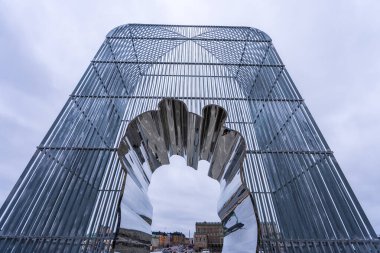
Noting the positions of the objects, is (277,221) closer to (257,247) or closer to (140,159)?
(257,247)

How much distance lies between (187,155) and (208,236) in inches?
2390

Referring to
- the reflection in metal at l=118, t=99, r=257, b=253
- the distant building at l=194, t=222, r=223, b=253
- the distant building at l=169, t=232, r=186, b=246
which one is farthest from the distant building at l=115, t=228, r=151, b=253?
the distant building at l=169, t=232, r=186, b=246

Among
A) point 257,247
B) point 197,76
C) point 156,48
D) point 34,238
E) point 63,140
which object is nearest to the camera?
point 257,247

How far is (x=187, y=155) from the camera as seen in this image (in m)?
7.92

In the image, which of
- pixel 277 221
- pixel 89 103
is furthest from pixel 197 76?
pixel 277 221

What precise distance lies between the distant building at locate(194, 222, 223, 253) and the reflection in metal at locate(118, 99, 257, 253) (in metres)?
54.4

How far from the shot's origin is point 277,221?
778cm

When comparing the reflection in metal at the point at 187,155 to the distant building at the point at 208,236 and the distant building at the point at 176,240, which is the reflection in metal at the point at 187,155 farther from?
the distant building at the point at 176,240

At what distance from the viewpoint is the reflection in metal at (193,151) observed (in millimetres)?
5148

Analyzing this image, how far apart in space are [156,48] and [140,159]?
8.65 m

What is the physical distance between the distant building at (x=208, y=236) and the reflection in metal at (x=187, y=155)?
51014 millimetres

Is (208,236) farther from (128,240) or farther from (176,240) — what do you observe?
(128,240)

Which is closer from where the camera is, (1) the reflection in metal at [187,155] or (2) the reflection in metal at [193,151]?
(2) the reflection in metal at [193,151]

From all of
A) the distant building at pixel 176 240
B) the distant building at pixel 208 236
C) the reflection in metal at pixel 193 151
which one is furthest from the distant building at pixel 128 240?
the distant building at pixel 176 240
